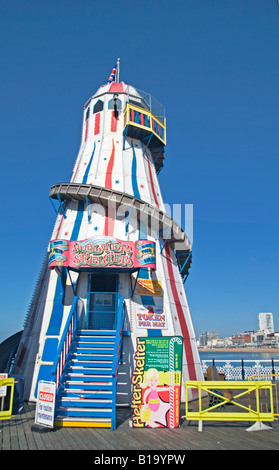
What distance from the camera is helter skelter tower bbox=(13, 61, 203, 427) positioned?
41.0 feet

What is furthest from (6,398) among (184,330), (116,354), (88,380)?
(184,330)

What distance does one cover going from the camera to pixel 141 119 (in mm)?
21422

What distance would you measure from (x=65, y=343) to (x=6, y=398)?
2825 mm

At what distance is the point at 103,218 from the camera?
17.9 metres

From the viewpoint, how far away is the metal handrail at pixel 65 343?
38.4 ft

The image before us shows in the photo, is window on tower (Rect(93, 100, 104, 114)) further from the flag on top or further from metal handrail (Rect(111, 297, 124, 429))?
metal handrail (Rect(111, 297, 124, 429))

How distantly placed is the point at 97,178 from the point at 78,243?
648cm

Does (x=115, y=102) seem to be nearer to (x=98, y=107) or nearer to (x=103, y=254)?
(x=98, y=107)

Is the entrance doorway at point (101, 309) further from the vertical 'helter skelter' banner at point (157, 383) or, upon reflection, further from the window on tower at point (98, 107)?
the window on tower at point (98, 107)

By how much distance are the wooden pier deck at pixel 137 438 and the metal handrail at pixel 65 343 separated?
1.74 metres

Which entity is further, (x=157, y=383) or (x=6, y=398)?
(x=6, y=398)

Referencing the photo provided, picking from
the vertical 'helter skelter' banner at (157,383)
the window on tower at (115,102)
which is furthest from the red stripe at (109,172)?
the vertical 'helter skelter' banner at (157,383)

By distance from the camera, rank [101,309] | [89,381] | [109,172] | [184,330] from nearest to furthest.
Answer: [89,381], [101,309], [184,330], [109,172]
